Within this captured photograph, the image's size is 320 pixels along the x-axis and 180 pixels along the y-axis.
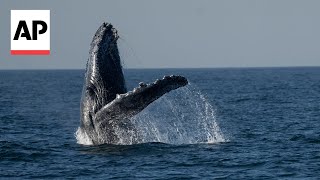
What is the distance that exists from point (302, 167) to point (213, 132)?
10600 millimetres

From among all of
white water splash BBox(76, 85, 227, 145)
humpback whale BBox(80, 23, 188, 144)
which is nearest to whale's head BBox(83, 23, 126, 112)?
humpback whale BBox(80, 23, 188, 144)

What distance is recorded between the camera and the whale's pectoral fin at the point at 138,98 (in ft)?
59.8

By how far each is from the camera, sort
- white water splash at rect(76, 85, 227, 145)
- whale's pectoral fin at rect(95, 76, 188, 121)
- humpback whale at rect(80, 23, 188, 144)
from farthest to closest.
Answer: white water splash at rect(76, 85, 227, 145), humpback whale at rect(80, 23, 188, 144), whale's pectoral fin at rect(95, 76, 188, 121)

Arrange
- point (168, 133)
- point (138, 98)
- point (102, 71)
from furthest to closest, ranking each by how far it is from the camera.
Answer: point (168, 133) < point (102, 71) < point (138, 98)

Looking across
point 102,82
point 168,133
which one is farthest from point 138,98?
point 168,133

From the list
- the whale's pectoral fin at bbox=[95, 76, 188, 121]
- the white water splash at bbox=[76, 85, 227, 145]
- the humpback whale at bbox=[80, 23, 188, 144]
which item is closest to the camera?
the whale's pectoral fin at bbox=[95, 76, 188, 121]

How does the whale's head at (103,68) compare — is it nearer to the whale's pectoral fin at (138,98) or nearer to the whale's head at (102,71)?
the whale's head at (102,71)

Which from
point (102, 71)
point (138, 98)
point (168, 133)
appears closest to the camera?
point (138, 98)

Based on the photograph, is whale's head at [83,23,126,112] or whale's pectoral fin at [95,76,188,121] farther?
whale's head at [83,23,126,112]

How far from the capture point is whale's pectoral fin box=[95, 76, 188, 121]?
18234 mm

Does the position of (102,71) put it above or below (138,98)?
above

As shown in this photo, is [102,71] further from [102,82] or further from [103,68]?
[102,82]

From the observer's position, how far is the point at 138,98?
18609 millimetres

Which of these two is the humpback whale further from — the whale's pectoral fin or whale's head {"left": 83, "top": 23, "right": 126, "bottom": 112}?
the whale's pectoral fin
